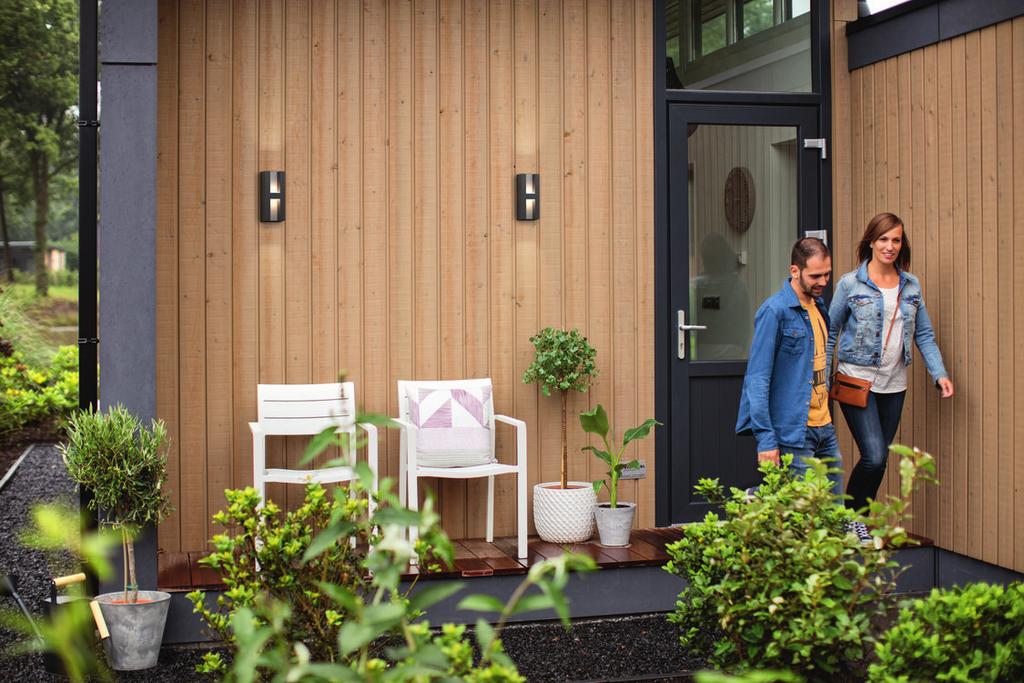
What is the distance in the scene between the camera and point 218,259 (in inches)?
204

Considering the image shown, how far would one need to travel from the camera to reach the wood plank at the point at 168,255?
5.09 m

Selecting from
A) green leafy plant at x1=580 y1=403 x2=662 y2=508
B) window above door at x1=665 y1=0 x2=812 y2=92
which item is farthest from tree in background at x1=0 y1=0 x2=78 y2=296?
green leafy plant at x1=580 y1=403 x2=662 y2=508

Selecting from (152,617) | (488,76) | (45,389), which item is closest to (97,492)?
(152,617)

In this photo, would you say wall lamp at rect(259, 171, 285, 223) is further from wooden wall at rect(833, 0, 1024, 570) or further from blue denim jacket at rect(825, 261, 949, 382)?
wooden wall at rect(833, 0, 1024, 570)

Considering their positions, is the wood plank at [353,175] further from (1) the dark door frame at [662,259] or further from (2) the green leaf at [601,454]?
(1) the dark door frame at [662,259]

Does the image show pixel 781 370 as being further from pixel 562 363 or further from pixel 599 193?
pixel 599 193

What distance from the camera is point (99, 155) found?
455 centimetres

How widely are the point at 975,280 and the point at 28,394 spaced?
7.63 meters

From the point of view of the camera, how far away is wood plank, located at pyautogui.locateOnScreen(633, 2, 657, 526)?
223 inches

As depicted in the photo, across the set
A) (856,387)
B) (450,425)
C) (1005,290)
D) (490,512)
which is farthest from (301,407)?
(1005,290)

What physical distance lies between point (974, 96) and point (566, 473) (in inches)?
99.2

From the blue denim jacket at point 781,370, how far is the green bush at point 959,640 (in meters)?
1.65

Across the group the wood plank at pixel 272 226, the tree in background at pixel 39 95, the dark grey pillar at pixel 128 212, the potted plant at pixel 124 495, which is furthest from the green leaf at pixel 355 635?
the tree in background at pixel 39 95

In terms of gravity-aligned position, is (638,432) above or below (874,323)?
below
